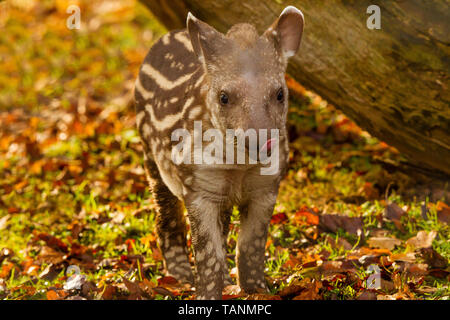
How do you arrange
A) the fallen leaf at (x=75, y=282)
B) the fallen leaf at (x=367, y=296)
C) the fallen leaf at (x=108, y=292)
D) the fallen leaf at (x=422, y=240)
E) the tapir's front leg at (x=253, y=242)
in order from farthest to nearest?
the fallen leaf at (x=422, y=240), the fallen leaf at (x=75, y=282), the fallen leaf at (x=108, y=292), the tapir's front leg at (x=253, y=242), the fallen leaf at (x=367, y=296)

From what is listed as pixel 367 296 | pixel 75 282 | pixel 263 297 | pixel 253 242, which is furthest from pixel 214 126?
pixel 75 282

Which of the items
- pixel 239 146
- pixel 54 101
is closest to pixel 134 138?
pixel 54 101

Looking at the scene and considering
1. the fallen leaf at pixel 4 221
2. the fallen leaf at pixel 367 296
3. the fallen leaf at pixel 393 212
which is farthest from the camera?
the fallen leaf at pixel 4 221

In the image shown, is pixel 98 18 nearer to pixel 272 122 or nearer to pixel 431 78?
pixel 431 78

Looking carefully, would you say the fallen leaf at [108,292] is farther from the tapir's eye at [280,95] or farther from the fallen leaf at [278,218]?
the tapir's eye at [280,95]

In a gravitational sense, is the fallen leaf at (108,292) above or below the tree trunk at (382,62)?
below

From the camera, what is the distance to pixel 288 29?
4.19 m

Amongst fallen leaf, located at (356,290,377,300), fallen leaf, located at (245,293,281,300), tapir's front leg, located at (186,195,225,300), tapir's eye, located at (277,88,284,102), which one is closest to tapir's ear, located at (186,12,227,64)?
tapir's eye, located at (277,88,284,102)

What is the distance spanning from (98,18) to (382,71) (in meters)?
7.17

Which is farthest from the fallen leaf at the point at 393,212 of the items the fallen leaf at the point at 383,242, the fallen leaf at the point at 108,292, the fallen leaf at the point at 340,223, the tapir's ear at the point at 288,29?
the fallen leaf at the point at 108,292

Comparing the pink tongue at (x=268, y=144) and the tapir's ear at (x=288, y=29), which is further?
the tapir's ear at (x=288, y=29)

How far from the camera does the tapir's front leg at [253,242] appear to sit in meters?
4.52

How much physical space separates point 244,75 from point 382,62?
1.74 m

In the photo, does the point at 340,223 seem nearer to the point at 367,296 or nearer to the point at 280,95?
the point at 367,296
